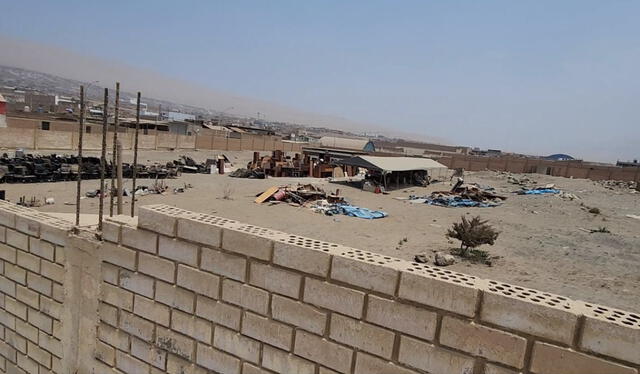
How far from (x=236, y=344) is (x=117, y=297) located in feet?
4.98

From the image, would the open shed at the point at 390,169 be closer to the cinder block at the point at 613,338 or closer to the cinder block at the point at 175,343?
the cinder block at the point at 175,343

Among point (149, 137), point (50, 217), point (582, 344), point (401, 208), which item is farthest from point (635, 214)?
point (149, 137)

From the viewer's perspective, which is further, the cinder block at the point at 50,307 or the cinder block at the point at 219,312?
the cinder block at the point at 50,307

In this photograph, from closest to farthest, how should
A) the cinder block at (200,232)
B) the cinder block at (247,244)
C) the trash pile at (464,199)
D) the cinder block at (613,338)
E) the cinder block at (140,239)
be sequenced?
1. the cinder block at (613,338)
2. the cinder block at (247,244)
3. the cinder block at (200,232)
4. the cinder block at (140,239)
5. the trash pile at (464,199)

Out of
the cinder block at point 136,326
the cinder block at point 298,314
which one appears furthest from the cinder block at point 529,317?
the cinder block at point 136,326

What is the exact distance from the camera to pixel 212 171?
29281mm

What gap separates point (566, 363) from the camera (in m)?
2.28

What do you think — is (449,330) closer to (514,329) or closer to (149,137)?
(514,329)

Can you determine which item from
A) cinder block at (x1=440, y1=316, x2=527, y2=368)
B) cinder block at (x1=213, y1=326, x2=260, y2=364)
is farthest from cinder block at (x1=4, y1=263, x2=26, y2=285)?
cinder block at (x1=440, y1=316, x2=527, y2=368)

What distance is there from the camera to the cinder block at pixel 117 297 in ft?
13.1

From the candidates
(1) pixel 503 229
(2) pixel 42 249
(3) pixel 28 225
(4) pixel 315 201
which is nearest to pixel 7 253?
(3) pixel 28 225

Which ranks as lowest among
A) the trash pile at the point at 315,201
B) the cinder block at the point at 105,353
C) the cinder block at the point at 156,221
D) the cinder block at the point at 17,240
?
the trash pile at the point at 315,201

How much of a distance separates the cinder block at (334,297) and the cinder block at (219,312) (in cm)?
71

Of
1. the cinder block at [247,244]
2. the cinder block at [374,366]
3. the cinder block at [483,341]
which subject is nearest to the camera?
the cinder block at [483,341]
